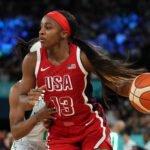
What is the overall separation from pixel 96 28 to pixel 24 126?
1014cm

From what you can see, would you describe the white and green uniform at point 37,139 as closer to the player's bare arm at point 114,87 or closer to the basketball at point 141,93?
the player's bare arm at point 114,87

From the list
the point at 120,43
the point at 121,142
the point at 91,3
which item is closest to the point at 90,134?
the point at 121,142

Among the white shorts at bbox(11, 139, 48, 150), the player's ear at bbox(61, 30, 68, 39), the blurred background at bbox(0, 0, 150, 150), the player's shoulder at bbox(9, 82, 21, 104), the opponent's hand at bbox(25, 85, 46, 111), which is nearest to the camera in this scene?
the opponent's hand at bbox(25, 85, 46, 111)

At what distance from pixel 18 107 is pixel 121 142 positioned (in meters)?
5.96

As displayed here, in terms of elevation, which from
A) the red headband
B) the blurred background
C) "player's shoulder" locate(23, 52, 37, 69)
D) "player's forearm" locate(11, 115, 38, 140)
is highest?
the red headband

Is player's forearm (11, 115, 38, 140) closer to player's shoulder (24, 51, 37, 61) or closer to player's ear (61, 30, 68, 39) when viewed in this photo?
player's shoulder (24, 51, 37, 61)

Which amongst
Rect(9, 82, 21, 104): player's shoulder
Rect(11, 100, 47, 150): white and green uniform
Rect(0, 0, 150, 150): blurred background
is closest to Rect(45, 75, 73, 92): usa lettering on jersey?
Rect(9, 82, 21, 104): player's shoulder

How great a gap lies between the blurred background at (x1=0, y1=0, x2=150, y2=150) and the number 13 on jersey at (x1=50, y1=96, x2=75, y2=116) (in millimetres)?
7030

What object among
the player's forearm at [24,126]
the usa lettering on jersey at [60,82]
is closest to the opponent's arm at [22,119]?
the player's forearm at [24,126]

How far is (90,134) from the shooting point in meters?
3.68

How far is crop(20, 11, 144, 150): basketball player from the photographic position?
3578 mm

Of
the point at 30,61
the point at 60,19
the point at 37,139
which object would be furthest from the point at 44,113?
the point at 37,139

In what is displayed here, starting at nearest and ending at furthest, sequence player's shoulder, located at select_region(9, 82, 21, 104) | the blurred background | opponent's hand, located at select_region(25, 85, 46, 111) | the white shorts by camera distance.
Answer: opponent's hand, located at select_region(25, 85, 46, 111) < player's shoulder, located at select_region(9, 82, 21, 104) < the white shorts < the blurred background

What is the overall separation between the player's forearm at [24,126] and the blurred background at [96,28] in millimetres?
7103
